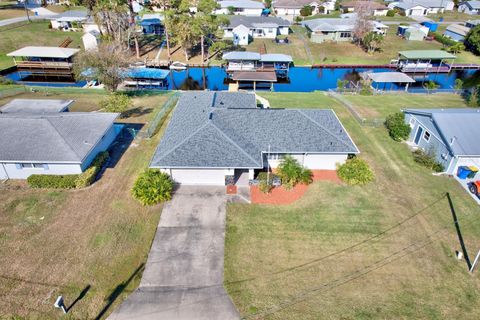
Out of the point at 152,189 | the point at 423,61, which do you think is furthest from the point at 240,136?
the point at 423,61

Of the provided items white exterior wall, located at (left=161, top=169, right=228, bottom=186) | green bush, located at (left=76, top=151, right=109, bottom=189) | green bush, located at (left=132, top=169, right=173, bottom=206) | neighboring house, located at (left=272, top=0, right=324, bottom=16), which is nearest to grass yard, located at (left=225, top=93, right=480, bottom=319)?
white exterior wall, located at (left=161, top=169, right=228, bottom=186)

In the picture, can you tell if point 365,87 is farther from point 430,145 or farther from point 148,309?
point 148,309

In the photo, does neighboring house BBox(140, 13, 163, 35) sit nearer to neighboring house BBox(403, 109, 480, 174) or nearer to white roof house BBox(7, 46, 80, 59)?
white roof house BBox(7, 46, 80, 59)

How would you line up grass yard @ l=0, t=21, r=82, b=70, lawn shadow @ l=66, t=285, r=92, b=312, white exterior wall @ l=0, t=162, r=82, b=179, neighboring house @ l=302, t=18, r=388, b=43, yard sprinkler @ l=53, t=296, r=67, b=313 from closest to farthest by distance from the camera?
yard sprinkler @ l=53, t=296, r=67, b=313 → lawn shadow @ l=66, t=285, r=92, b=312 → white exterior wall @ l=0, t=162, r=82, b=179 → grass yard @ l=0, t=21, r=82, b=70 → neighboring house @ l=302, t=18, r=388, b=43

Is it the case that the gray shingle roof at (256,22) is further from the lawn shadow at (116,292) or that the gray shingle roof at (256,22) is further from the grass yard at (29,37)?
the lawn shadow at (116,292)

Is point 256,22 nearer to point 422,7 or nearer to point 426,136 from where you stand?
point 426,136

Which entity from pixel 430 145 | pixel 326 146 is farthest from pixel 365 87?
pixel 326 146
